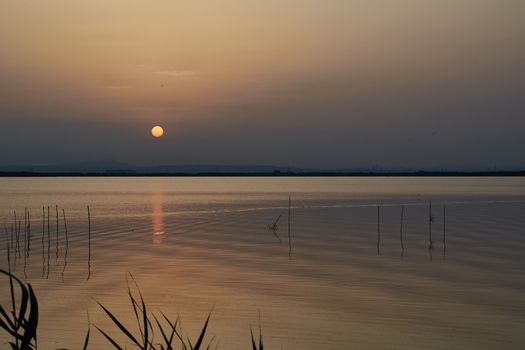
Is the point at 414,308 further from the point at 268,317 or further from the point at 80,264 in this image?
the point at 80,264

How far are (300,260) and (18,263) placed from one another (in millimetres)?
8309

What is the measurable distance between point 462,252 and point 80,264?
12158 millimetres

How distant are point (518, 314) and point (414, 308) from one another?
1.82 metres

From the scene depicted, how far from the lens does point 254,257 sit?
2091cm

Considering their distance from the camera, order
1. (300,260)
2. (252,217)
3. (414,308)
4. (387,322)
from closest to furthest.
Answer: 1. (387,322)
2. (414,308)
3. (300,260)
4. (252,217)

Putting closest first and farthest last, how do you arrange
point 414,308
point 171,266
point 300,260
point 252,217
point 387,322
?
1. point 387,322
2. point 414,308
3. point 171,266
4. point 300,260
5. point 252,217

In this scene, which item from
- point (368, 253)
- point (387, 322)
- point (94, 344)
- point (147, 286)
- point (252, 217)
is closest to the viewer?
point (94, 344)

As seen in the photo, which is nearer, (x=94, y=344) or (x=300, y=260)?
(x=94, y=344)

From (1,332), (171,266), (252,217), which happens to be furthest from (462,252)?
(252,217)

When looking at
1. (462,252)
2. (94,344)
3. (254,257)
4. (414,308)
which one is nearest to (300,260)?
(254,257)

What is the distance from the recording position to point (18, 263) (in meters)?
19.5

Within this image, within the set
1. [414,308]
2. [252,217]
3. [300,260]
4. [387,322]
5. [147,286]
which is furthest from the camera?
[252,217]

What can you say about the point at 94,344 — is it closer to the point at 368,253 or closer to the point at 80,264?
the point at 80,264

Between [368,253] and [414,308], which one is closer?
[414,308]
